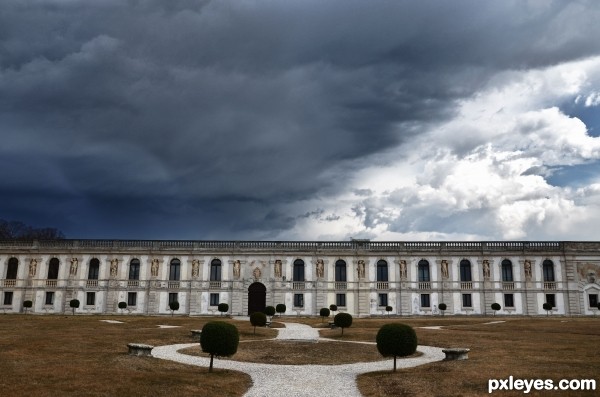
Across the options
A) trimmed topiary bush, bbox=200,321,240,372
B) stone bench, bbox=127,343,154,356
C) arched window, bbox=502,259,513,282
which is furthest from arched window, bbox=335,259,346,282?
trimmed topiary bush, bbox=200,321,240,372

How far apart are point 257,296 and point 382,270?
15.3 metres

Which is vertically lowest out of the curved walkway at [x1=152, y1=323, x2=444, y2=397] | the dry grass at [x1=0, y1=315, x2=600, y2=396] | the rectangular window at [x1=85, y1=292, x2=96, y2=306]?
the curved walkway at [x1=152, y1=323, x2=444, y2=397]

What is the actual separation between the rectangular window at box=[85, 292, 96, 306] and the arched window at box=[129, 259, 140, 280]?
468 cm

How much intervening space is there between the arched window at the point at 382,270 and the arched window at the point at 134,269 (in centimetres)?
2881

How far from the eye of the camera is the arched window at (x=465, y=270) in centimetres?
6147

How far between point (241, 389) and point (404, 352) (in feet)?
23.1

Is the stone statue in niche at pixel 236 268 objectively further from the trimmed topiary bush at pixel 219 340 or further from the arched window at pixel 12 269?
the trimmed topiary bush at pixel 219 340

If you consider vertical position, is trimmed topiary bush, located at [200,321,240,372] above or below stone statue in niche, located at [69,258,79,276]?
below

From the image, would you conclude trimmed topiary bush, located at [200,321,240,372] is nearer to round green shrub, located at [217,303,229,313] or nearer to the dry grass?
the dry grass

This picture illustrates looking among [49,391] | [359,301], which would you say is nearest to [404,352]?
[49,391]

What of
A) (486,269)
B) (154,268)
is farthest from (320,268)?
(154,268)

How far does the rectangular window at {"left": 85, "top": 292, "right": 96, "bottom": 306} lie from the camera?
61031 millimetres

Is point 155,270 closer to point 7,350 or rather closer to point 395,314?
point 395,314

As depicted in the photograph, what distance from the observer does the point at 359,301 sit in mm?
60938
